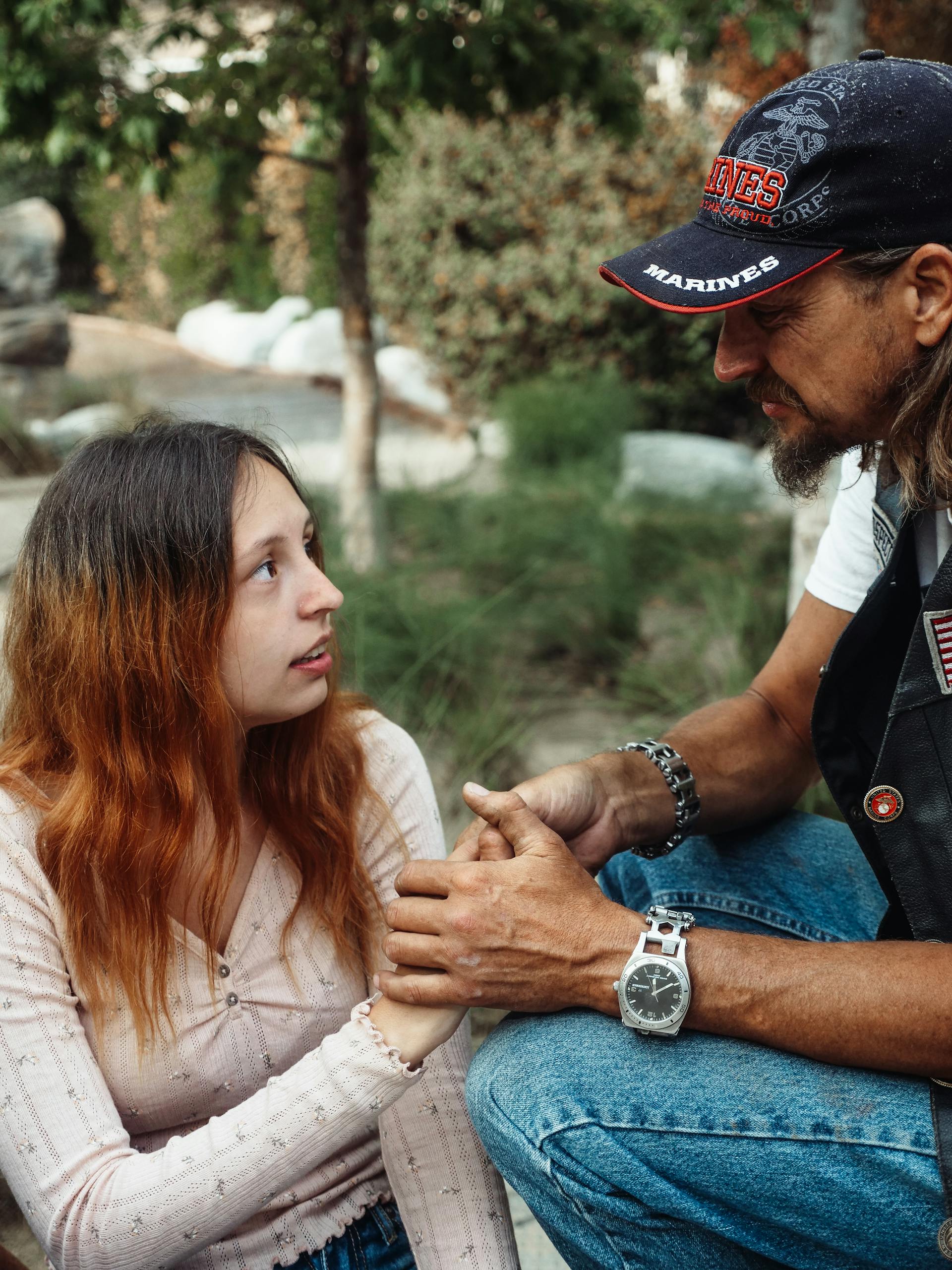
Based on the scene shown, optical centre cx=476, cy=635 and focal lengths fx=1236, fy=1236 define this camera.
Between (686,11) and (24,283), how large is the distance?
7.45 metres

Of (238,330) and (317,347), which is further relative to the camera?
(238,330)

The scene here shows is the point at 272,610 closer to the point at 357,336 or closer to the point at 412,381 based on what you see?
the point at 357,336

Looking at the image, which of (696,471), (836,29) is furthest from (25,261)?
(836,29)

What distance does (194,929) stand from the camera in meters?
1.75

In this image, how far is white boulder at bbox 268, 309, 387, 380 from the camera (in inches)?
468

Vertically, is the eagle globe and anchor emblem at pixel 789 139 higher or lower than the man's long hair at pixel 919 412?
higher

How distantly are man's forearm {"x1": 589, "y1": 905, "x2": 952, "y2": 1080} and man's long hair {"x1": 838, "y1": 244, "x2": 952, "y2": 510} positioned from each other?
2.04 feet

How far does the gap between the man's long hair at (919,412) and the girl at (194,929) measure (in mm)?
831

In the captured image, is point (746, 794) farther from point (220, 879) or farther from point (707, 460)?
point (707, 460)

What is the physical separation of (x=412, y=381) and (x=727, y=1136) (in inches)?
385

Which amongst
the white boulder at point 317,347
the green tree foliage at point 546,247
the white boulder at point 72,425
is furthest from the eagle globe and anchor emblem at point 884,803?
the white boulder at point 317,347

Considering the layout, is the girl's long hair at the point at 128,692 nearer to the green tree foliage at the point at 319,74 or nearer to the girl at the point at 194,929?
the girl at the point at 194,929

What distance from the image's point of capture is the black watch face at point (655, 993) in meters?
1.59

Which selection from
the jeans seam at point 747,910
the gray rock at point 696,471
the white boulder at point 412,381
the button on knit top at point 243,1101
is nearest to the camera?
the button on knit top at point 243,1101
